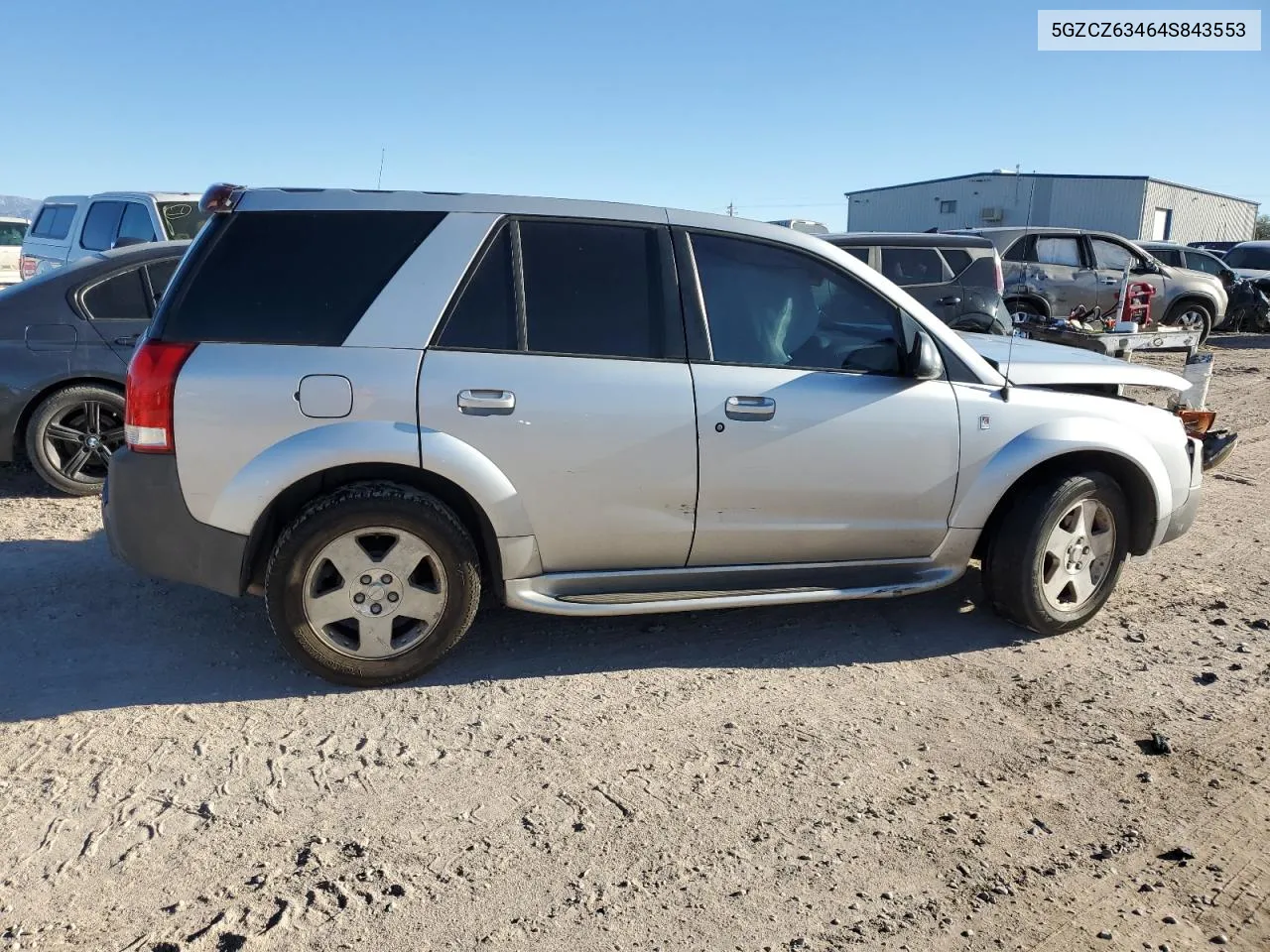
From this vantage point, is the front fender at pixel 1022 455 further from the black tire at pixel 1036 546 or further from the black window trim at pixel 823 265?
the black window trim at pixel 823 265

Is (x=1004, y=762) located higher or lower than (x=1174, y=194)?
lower

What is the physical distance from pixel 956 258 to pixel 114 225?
34.0ft

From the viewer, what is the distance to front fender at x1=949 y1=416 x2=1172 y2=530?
14.0ft

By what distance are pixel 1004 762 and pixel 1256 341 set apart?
18.8m

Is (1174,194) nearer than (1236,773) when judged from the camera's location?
No

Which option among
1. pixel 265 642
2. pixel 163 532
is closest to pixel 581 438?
pixel 163 532

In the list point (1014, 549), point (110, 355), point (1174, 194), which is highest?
point (1174, 194)

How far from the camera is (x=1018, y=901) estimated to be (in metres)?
2.68

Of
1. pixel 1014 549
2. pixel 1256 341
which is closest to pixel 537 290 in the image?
pixel 1014 549

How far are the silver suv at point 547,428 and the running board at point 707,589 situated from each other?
0.01 m

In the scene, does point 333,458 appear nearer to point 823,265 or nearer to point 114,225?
point 823,265

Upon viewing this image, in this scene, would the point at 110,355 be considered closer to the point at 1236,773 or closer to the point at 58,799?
the point at 58,799

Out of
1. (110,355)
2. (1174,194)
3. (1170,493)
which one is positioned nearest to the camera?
(1170,493)

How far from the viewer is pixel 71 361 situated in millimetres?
6152
